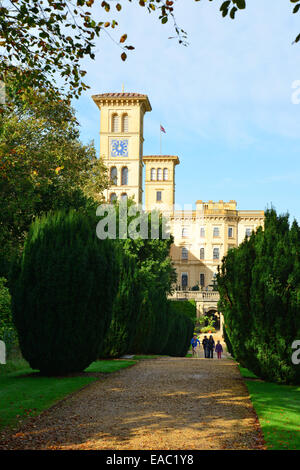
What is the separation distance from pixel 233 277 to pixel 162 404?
16.2ft

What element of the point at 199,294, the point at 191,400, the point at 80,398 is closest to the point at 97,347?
the point at 80,398

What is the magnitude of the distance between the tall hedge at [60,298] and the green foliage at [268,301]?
12.3 feet

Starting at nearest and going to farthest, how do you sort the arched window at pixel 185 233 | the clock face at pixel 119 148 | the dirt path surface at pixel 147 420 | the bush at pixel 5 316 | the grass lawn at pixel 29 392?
the dirt path surface at pixel 147 420
the grass lawn at pixel 29 392
the bush at pixel 5 316
the clock face at pixel 119 148
the arched window at pixel 185 233

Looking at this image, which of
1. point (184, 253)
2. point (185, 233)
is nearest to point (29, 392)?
point (185, 233)

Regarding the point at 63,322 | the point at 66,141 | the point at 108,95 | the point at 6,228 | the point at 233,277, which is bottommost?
the point at 63,322

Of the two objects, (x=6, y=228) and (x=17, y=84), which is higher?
(x=17, y=84)

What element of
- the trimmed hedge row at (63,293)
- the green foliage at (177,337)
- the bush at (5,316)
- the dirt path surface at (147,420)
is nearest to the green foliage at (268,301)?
the dirt path surface at (147,420)

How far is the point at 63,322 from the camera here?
13.5 metres

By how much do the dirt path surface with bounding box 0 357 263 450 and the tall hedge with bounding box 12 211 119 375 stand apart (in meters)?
1.35

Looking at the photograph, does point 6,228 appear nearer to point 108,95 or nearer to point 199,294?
point 199,294

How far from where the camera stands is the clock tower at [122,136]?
242 ft

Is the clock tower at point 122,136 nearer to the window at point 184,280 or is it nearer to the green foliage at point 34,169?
the window at point 184,280

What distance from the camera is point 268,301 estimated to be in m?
12.5

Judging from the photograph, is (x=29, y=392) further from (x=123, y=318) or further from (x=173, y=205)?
(x=173, y=205)
